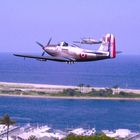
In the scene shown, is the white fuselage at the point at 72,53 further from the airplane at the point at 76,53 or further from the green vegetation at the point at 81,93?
the green vegetation at the point at 81,93

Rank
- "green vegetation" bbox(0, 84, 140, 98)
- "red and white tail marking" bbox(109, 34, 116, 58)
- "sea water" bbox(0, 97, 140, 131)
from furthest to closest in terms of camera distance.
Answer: "green vegetation" bbox(0, 84, 140, 98)
"sea water" bbox(0, 97, 140, 131)
"red and white tail marking" bbox(109, 34, 116, 58)

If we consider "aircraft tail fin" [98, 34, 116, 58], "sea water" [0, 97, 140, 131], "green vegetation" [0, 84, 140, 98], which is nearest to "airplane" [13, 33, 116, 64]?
"aircraft tail fin" [98, 34, 116, 58]

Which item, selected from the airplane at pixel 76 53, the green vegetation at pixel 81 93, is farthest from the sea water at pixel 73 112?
the airplane at pixel 76 53

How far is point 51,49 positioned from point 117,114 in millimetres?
60622

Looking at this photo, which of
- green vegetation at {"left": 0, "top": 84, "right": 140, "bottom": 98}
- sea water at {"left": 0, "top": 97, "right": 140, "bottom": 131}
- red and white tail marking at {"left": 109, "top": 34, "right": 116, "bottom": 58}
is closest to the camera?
red and white tail marking at {"left": 109, "top": 34, "right": 116, "bottom": 58}

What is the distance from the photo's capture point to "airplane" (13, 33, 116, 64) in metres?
5.91

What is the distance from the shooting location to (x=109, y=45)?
5.93 m

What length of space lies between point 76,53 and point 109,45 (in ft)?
1.11

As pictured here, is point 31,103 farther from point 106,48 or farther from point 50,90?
point 106,48

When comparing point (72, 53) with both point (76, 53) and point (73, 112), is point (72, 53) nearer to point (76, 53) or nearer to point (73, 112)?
point (76, 53)

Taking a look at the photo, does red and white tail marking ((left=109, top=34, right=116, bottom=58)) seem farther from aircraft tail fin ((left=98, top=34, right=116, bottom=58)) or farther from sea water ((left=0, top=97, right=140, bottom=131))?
sea water ((left=0, top=97, right=140, bottom=131))

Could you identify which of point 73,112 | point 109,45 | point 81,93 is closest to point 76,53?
point 109,45

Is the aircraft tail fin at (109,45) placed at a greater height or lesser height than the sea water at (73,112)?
greater

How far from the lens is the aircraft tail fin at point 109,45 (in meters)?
5.92
